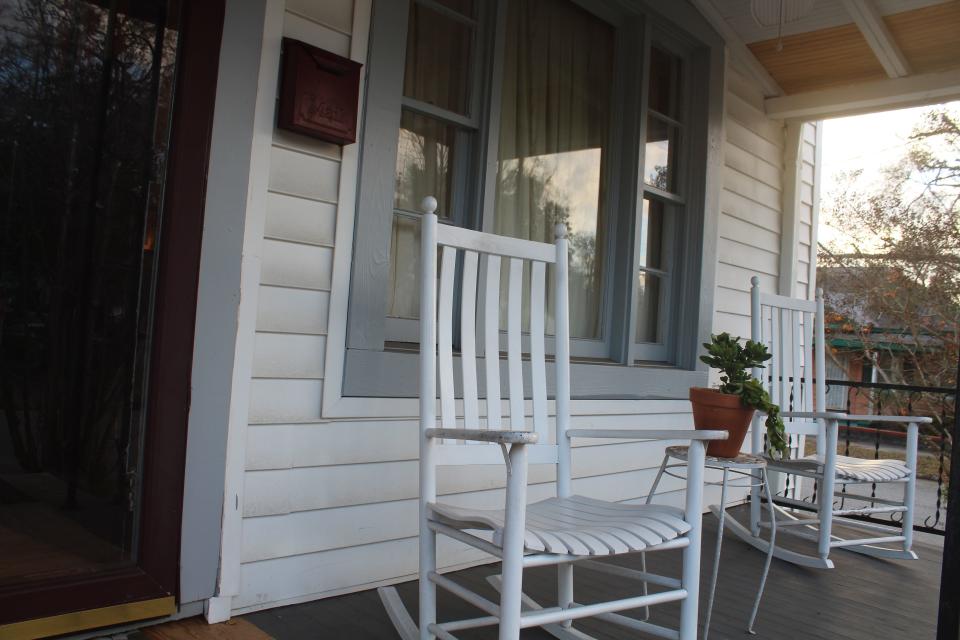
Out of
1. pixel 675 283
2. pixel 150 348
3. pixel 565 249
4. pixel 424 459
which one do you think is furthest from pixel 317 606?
pixel 675 283

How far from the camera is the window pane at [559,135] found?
113 inches

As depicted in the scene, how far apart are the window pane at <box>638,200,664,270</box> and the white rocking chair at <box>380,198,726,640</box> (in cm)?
153

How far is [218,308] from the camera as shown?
6.04ft

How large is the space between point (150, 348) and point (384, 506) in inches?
32.7

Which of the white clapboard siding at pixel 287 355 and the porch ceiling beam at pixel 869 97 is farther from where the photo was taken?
the porch ceiling beam at pixel 869 97

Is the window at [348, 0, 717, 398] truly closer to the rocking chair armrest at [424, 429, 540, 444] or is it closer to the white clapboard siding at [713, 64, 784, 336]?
the white clapboard siding at [713, 64, 784, 336]

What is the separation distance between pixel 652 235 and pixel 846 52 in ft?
4.63

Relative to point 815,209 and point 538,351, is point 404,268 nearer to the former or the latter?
point 538,351

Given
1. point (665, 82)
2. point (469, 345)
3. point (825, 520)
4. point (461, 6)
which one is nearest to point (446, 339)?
point (469, 345)

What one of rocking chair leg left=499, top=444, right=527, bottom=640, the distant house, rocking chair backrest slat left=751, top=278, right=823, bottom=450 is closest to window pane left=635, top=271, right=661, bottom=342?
rocking chair backrest slat left=751, top=278, right=823, bottom=450

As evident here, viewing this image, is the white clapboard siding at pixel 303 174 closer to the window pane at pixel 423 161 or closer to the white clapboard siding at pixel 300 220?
the white clapboard siding at pixel 300 220

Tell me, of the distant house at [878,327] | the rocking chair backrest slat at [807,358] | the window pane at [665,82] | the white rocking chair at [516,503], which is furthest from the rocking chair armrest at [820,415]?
the distant house at [878,327]

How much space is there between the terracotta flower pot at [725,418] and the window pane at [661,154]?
156 cm

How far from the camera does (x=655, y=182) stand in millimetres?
3525
